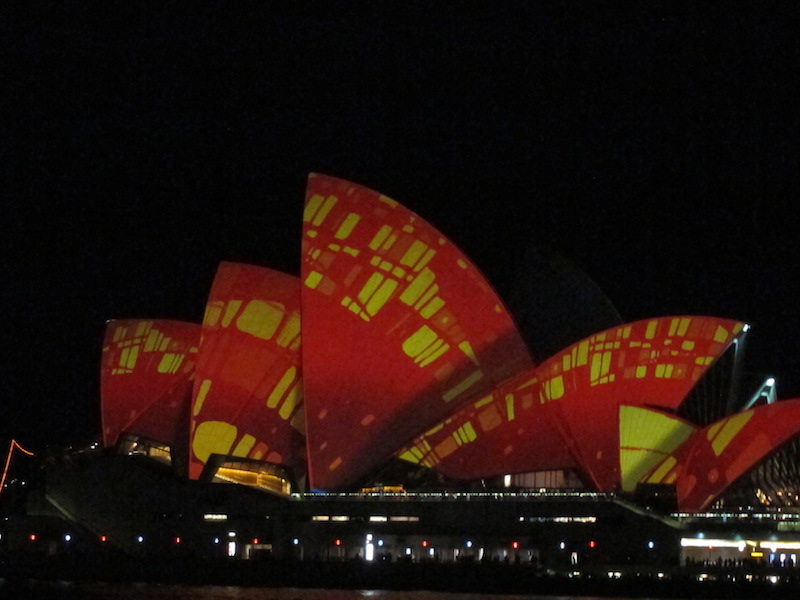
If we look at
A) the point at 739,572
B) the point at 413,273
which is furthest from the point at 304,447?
the point at 739,572

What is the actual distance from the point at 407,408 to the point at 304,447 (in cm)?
469

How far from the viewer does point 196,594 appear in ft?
116

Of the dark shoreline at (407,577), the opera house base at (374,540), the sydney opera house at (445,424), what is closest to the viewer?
the dark shoreline at (407,577)

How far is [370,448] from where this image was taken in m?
46.7

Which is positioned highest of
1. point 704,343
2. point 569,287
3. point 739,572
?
point 569,287

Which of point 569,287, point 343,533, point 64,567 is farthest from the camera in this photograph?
point 569,287

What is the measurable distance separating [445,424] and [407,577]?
744 cm

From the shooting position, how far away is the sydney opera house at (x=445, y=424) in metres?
45.1

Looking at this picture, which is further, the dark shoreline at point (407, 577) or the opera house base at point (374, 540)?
the opera house base at point (374, 540)

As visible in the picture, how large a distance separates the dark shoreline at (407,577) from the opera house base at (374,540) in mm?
65

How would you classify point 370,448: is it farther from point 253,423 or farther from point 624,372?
point 624,372

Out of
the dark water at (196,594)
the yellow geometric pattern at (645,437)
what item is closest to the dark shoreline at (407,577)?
the dark water at (196,594)

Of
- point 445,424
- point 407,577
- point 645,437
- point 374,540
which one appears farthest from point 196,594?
point 645,437

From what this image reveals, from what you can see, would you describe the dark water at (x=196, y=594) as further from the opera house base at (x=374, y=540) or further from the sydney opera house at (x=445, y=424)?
the sydney opera house at (x=445, y=424)
